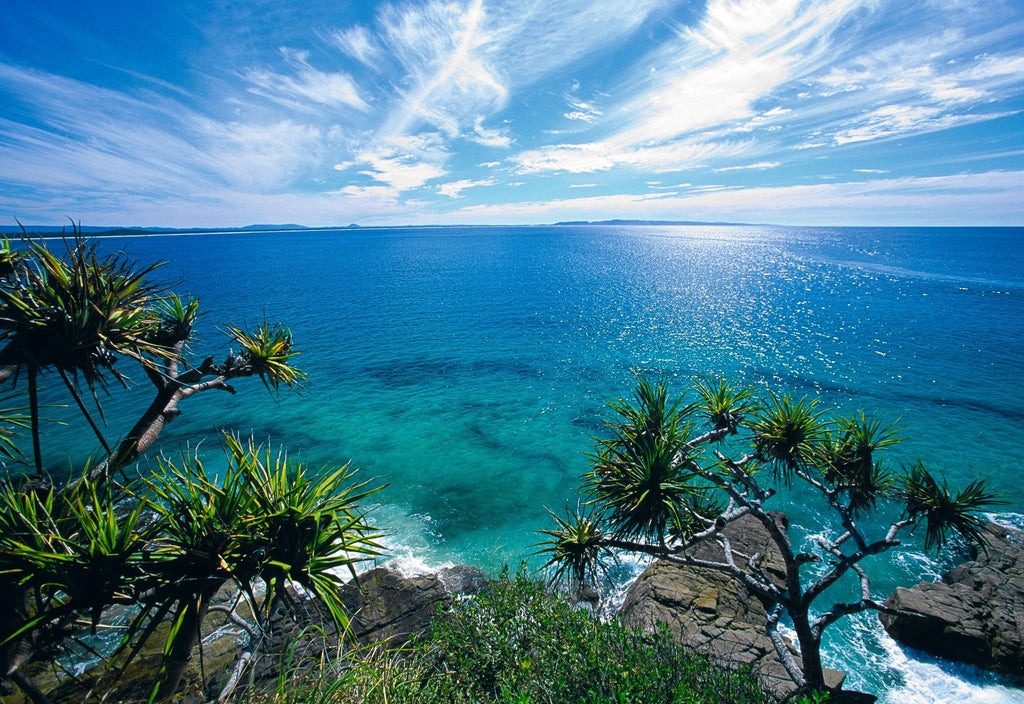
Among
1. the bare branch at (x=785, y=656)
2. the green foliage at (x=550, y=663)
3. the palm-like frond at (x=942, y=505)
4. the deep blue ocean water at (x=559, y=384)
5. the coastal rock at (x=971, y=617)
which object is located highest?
the palm-like frond at (x=942, y=505)

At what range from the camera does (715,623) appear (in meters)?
12.4

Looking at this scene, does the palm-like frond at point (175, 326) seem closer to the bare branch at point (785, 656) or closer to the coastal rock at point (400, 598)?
the coastal rock at point (400, 598)

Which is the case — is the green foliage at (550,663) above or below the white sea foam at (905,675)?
above

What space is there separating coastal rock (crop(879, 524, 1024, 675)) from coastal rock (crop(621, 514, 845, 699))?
11.5ft

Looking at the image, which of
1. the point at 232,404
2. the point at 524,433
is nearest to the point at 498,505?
the point at 524,433

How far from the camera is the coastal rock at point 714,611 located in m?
11.0

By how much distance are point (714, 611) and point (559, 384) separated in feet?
67.4

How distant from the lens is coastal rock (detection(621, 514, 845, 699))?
431 inches

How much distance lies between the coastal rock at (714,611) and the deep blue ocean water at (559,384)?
2.88m

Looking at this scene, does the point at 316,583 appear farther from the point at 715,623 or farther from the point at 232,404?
the point at 232,404

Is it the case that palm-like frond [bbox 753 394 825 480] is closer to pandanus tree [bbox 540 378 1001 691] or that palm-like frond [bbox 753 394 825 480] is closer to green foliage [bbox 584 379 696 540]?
pandanus tree [bbox 540 378 1001 691]

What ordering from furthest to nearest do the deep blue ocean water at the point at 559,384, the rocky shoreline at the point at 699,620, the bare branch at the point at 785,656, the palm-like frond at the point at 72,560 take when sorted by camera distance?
1. the deep blue ocean water at the point at 559,384
2. the rocky shoreline at the point at 699,620
3. the bare branch at the point at 785,656
4. the palm-like frond at the point at 72,560

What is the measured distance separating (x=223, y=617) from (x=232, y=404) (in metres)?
19.4

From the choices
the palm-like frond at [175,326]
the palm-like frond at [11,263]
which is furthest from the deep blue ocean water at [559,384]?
the palm-like frond at [11,263]
